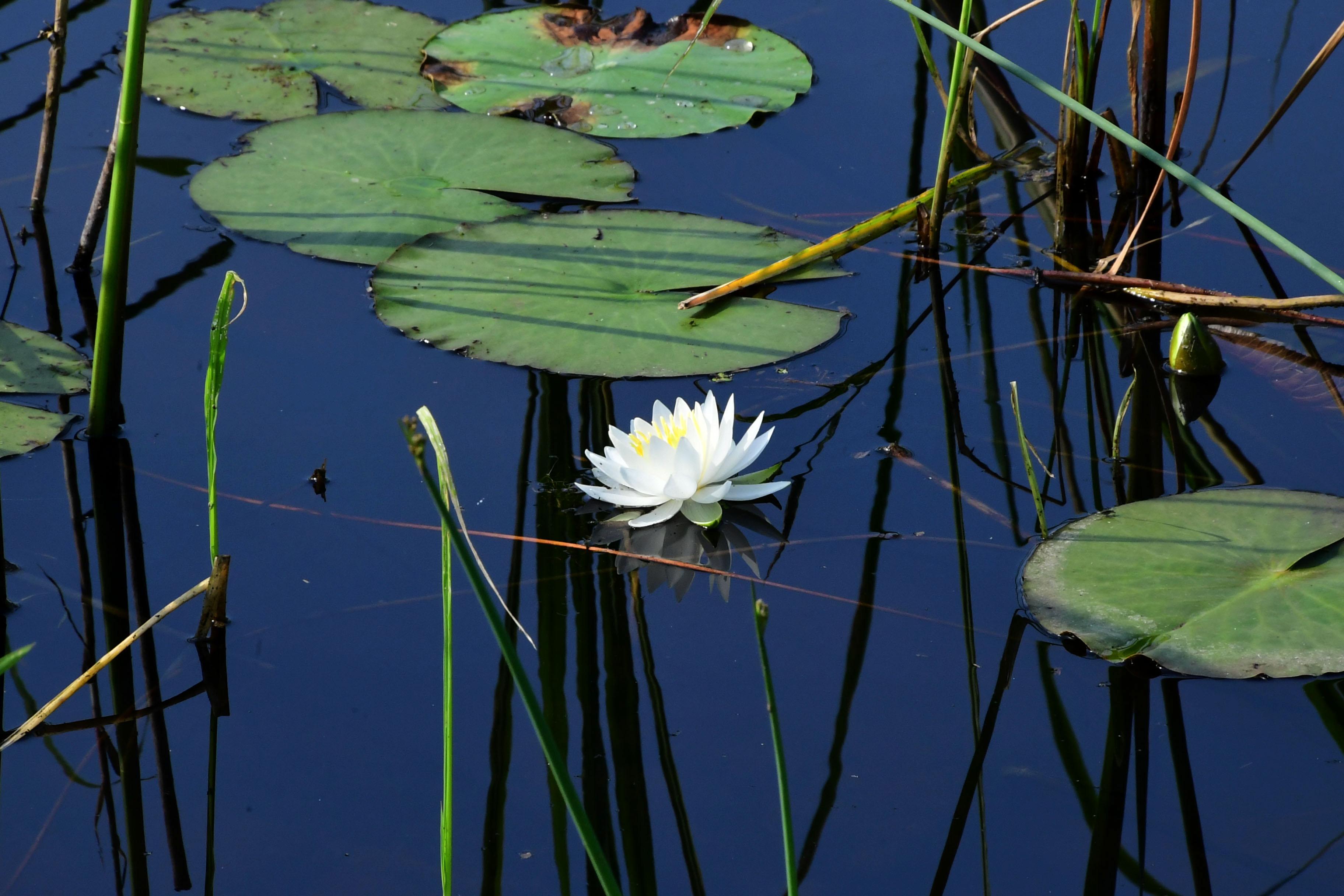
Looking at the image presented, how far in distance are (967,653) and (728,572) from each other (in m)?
0.40

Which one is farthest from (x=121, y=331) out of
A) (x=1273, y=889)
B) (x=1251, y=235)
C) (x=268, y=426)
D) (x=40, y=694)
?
(x=1251, y=235)

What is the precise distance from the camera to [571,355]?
2.37 m

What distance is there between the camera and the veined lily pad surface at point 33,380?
2.14m

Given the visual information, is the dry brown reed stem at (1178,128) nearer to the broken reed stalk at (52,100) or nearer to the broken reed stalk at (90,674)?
the broken reed stalk at (90,674)

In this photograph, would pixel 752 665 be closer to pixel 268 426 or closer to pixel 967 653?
pixel 967 653

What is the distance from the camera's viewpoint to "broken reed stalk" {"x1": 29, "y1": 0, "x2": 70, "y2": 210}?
2.50m

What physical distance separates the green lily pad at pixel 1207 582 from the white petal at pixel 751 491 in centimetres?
43

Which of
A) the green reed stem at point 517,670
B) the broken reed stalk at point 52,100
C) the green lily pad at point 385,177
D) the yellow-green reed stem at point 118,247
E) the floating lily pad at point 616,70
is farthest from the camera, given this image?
the floating lily pad at point 616,70

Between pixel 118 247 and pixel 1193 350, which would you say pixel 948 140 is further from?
pixel 118 247

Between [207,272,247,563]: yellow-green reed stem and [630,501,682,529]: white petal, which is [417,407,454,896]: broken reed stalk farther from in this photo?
[630,501,682,529]: white petal

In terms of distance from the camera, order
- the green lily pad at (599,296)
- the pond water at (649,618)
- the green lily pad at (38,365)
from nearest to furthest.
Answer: the pond water at (649,618)
the green lily pad at (38,365)
the green lily pad at (599,296)

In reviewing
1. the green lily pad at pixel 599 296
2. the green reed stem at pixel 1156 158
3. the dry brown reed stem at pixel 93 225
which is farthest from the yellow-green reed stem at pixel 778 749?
the dry brown reed stem at pixel 93 225

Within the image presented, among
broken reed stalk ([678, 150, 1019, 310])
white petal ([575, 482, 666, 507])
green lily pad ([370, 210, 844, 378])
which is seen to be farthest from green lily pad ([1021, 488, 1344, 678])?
broken reed stalk ([678, 150, 1019, 310])

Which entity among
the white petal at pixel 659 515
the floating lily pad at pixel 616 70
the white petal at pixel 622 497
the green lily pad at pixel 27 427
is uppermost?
the floating lily pad at pixel 616 70
